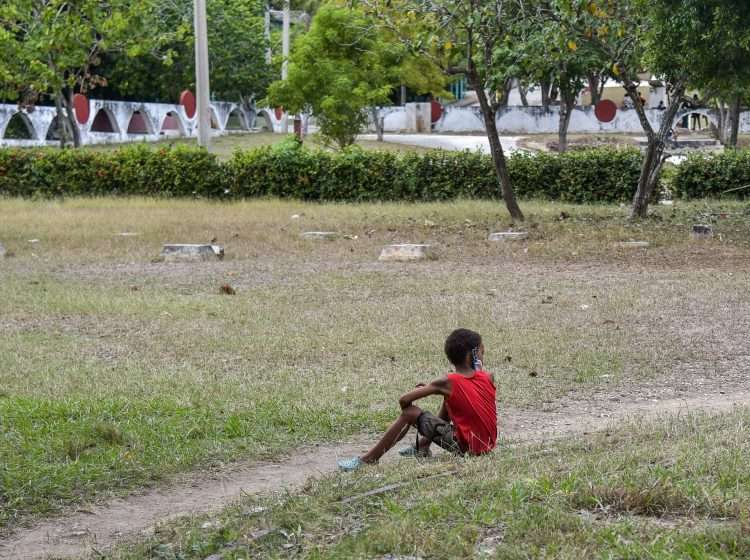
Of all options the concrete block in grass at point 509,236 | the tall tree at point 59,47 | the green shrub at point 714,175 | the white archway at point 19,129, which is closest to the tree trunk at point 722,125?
the green shrub at point 714,175

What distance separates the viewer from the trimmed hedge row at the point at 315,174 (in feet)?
71.5

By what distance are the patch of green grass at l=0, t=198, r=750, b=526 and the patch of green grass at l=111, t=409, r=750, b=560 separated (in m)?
1.56

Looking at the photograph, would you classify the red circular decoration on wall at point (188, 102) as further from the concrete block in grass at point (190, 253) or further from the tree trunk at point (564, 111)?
the concrete block in grass at point (190, 253)

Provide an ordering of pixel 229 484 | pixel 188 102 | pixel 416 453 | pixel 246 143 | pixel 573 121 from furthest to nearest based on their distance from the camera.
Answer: pixel 573 121, pixel 188 102, pixel 246 143, pixel 229 484, pixel 416 453

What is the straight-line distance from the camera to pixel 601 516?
407 cm

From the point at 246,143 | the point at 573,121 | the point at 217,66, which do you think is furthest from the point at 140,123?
the point at 573,121

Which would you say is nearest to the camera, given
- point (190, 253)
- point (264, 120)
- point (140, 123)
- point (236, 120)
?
point (190, 253)

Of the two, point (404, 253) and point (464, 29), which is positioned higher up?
point (464, 29)

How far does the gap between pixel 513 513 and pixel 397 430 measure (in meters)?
1.68

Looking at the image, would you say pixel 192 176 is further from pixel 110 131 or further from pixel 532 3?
pixel 110 131

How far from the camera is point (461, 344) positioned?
552cm

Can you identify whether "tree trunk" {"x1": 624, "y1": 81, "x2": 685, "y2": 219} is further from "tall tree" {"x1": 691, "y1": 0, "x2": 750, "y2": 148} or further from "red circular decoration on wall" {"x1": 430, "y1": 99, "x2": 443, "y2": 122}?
"red circular decoration on wall" {"x1": 430, "y1": 99, "x2": 443, "y2": 122}

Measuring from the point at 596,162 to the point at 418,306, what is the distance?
11.6 meters

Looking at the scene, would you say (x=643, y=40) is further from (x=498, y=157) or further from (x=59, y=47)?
(x=59, y=47)
